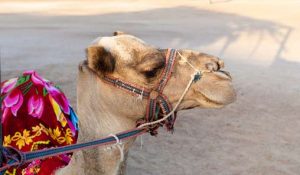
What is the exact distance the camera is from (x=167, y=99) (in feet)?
7.91

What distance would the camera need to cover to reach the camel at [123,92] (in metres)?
2.33

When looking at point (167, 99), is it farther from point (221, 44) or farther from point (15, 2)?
point (15, 2)

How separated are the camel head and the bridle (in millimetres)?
18

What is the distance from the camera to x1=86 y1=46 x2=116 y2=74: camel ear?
88.0 inches

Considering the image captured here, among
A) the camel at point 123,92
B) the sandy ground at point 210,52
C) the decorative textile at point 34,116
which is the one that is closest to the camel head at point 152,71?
the camel at point 123,92

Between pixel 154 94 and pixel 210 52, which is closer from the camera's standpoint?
pixel 154 94

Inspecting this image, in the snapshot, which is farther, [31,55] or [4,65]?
[31,55]

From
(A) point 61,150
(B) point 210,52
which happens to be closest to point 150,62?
(A) point 61,150

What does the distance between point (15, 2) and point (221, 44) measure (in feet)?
37.3

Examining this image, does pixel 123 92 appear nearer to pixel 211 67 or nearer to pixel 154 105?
pixel 154 105

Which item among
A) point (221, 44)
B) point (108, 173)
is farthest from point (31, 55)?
point (108, 173)

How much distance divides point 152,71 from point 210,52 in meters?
7.88

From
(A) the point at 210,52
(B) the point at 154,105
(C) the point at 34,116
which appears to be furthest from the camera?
(A) the point at 210,52

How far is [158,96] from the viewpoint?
238cm
